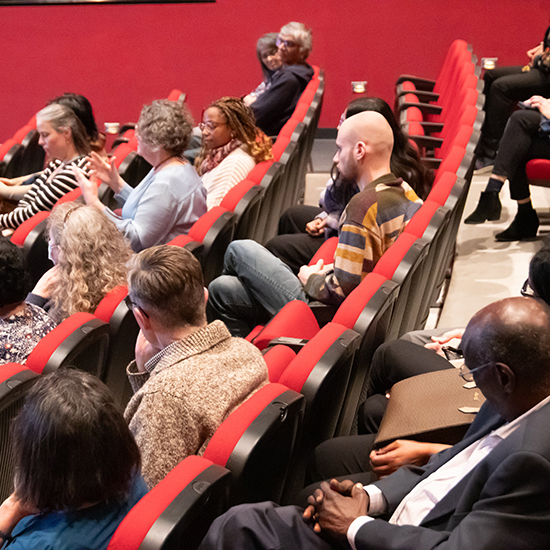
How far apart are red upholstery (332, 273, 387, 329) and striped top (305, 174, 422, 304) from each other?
158mm

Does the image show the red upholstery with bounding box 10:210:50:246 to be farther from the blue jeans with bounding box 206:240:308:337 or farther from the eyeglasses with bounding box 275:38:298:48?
the eyeglasses with bounding box 275:38:298:48

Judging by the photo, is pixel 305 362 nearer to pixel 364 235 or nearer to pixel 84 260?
pixel 364 235

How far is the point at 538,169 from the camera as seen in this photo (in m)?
1.93

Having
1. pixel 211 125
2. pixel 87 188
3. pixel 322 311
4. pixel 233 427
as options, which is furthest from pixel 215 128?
pixel 233 427

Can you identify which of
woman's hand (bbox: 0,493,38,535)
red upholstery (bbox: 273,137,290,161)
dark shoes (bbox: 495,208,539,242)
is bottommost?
dark shoes (bbox: 495,208,539,242)

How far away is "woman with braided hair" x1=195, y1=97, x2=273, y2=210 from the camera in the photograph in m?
1.75

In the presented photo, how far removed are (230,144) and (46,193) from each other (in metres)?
0.54

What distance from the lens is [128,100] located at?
136 inches

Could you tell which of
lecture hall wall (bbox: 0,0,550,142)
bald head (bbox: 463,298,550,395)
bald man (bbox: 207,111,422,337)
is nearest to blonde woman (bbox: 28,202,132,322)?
bald man (bbox: 207,111,422,337)

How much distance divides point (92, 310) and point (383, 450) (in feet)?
2.09

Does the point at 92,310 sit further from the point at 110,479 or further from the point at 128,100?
the point at 128,100

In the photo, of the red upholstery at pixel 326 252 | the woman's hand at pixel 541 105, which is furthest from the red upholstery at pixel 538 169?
the red upholstery at pixel 326 252

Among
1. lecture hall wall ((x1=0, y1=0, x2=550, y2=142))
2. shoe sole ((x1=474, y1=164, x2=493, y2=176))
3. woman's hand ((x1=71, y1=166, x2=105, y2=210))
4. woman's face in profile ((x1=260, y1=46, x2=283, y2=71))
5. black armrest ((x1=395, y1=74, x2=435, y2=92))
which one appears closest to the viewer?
woman's hand ((x1=71, y1=166, x2=105, y2=210))

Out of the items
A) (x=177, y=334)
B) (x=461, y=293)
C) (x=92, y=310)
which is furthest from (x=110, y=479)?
(x=461, y=293)
